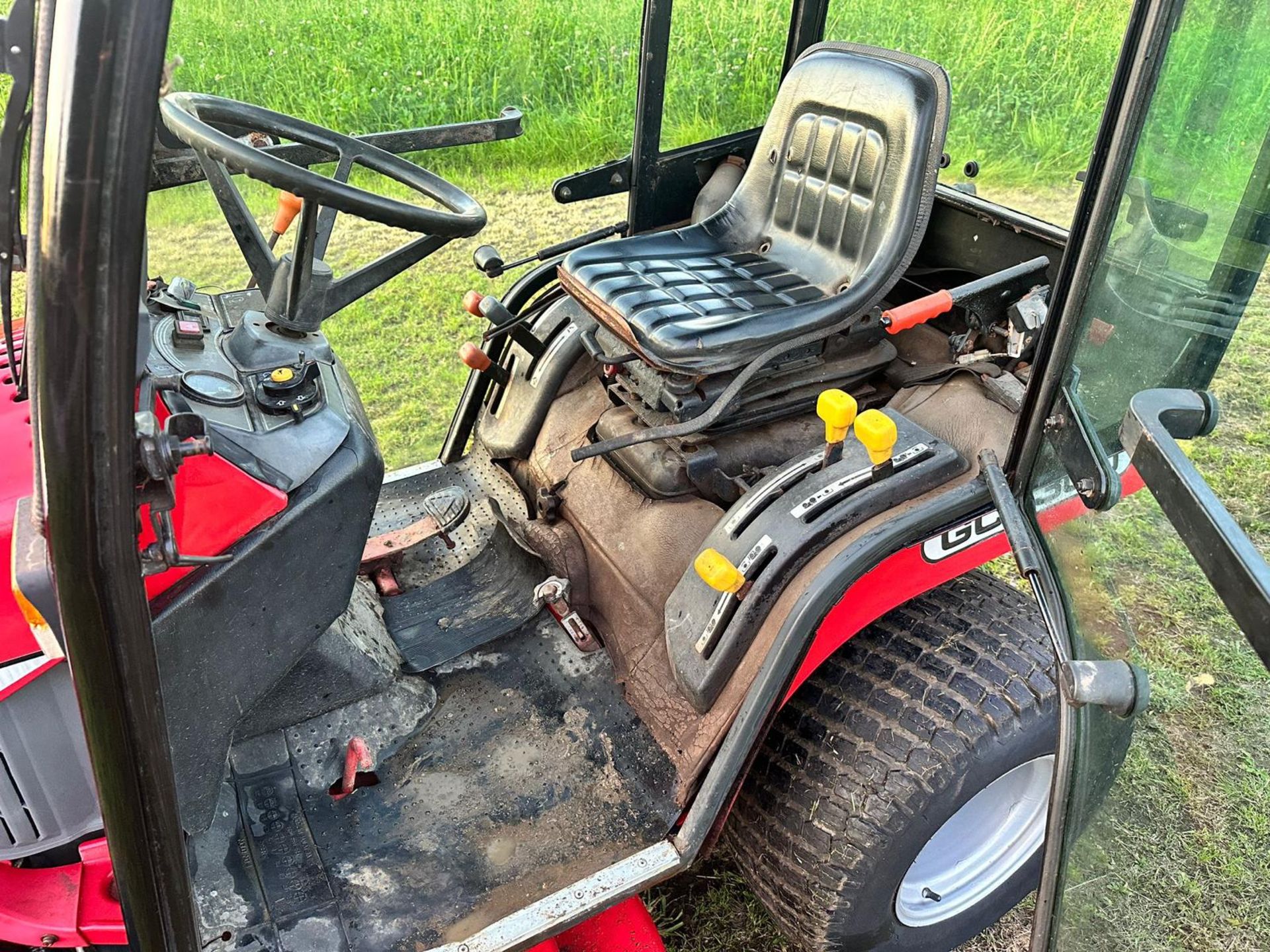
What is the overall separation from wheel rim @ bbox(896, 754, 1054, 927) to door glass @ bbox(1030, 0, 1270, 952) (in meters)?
0.64

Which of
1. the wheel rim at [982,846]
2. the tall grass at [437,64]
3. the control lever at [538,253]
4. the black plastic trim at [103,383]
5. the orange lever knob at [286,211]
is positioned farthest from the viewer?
the tall grass at [437,64]

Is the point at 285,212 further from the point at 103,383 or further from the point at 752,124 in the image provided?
the point at 752,124

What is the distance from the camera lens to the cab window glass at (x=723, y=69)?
7.55ft

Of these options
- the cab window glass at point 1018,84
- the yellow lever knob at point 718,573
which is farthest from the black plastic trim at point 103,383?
the cab window glass at point 1018,84

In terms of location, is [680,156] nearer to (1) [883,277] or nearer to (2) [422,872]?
(1) [883,277]

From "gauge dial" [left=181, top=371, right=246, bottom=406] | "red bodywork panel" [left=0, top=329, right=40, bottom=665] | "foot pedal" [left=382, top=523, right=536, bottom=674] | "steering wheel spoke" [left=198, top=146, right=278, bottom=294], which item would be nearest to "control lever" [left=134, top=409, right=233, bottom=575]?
"red bodywork panel" [left=0, top=329, right=40, bottom=665]

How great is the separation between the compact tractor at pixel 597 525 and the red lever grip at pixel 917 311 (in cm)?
2

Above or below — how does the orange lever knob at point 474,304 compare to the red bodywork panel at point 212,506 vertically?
below

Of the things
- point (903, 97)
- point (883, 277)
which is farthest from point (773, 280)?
point (903, 97)

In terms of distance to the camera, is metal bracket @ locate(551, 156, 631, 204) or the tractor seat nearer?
the tractor seat

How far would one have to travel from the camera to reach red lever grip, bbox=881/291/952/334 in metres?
1.73

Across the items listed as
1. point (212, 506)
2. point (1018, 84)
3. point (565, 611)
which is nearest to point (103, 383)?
point (212, 506)

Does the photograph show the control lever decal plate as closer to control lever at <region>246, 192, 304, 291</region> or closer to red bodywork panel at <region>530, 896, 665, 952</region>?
red bodywork panel at <region>530, 896, 665, 952</region>

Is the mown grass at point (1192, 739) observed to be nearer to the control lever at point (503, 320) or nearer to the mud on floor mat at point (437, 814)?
the mud on floor mat at point (437, 814)
